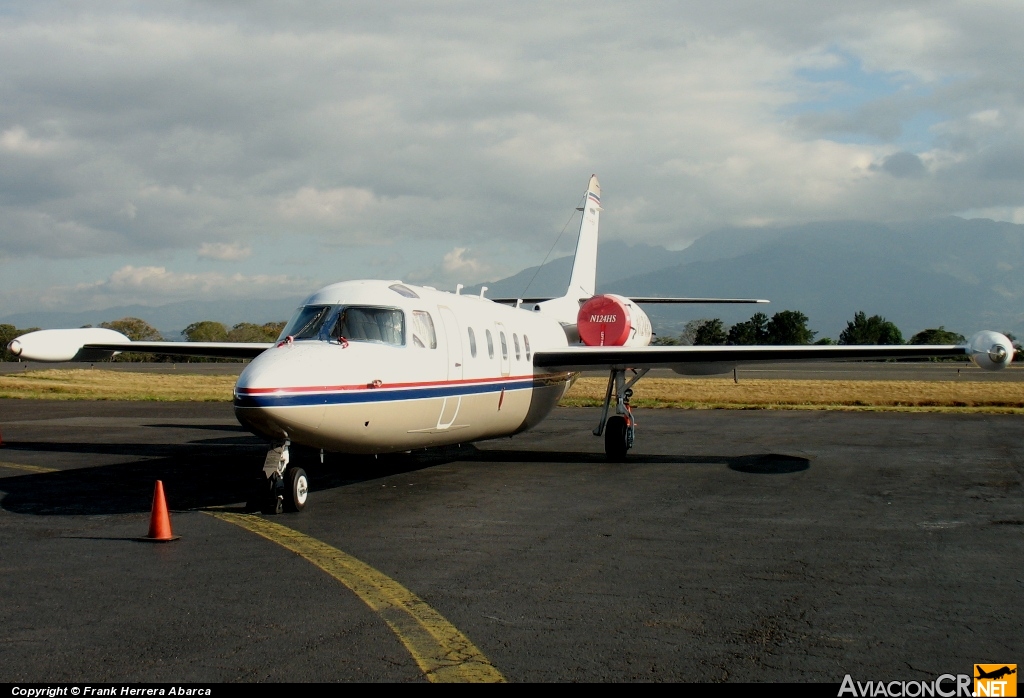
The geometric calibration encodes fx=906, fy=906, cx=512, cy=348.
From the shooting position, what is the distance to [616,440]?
1762 cm

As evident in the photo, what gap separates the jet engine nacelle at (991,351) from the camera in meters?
14.7

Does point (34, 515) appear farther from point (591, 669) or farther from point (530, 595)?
point (591, 669)

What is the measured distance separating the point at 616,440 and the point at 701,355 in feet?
7.61

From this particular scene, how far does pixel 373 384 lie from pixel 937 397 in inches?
1240

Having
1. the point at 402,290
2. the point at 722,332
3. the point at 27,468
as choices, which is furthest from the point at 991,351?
the point at 722,332

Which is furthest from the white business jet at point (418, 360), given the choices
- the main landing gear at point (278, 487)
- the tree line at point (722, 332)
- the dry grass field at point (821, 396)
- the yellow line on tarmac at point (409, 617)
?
the tree line at point (722, 332)

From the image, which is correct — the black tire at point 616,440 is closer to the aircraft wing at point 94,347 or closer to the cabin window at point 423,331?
the cabin window at point 423,331

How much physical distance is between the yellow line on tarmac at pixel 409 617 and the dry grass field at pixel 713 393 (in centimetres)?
2455

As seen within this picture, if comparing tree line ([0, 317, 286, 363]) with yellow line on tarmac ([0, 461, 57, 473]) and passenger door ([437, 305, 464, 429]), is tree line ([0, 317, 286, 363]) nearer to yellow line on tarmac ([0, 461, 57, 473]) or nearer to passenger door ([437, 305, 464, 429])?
yellow line on tarmac ([0, 461, 57, 473])

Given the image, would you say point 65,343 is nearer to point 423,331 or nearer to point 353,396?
point 423,331

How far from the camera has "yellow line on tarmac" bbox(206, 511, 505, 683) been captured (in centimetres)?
575

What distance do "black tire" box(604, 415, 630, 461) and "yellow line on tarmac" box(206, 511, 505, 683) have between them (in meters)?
8.53

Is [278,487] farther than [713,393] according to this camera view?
No

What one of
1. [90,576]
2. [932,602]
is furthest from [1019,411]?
[90,576]
